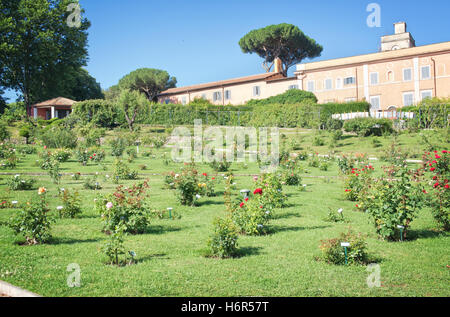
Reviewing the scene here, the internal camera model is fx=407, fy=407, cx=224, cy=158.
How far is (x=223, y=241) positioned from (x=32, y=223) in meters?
2.89

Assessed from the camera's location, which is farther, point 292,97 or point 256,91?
point 256,91

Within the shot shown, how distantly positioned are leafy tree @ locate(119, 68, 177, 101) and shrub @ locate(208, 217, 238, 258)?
5356 cm

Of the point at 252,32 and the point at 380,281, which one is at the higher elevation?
the point at 252,32

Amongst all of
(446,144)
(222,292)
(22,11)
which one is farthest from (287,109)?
(222,292)

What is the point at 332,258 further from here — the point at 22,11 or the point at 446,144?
the point at 22,11

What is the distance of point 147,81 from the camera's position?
57375 millimetres

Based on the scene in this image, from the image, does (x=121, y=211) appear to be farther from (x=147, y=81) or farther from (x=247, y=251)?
(x=147, y=81)

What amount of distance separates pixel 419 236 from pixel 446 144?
47.3 ft

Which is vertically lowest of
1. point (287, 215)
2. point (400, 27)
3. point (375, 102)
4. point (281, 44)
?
point (287, 215)

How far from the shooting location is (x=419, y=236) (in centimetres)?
675
